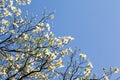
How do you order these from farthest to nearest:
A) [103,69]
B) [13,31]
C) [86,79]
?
[13,31] < [103,69] < [86,79]

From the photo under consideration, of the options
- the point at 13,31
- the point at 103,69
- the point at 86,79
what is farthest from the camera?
the point at 13,31

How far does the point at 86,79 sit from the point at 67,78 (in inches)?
47.6

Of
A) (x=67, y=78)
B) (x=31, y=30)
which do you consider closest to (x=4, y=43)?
(x=31, y=30)

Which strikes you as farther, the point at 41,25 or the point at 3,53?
the point at 41,25

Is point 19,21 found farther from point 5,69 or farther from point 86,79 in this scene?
point 86,79

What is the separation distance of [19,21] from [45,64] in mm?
4027

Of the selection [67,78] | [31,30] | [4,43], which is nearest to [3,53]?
[4,43]

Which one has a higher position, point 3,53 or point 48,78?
point 3,53

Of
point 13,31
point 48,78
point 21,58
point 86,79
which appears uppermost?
point 13,31

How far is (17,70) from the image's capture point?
2331 centimetres

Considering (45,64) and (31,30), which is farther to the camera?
(31,30)

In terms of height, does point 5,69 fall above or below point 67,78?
above

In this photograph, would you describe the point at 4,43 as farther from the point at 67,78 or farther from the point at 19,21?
the point at 67,78

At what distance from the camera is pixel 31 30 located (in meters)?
25.1
